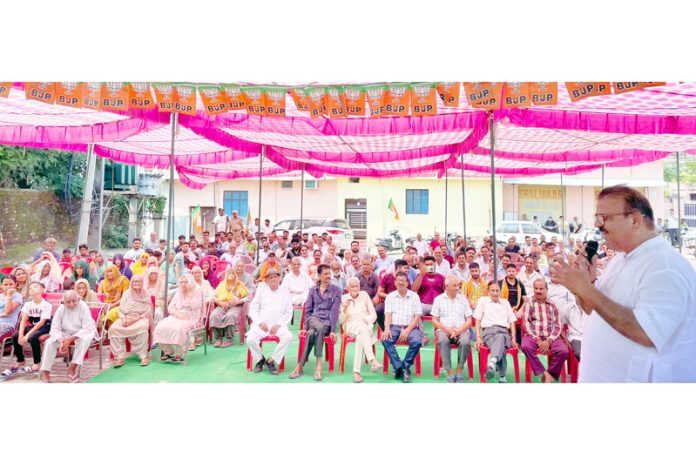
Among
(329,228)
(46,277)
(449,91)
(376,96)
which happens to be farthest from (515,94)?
(329,228)

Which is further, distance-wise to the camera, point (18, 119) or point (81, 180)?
point (81, 180)

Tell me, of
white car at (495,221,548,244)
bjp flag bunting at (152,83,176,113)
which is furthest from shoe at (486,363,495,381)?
white car at (495,221,548,244)

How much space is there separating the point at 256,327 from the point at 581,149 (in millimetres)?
6979

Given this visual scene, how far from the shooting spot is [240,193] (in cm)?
2159

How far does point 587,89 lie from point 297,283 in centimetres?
472

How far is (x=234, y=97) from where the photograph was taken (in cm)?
455

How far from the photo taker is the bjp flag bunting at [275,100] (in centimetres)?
455

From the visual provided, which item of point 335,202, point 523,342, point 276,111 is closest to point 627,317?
point 523,342

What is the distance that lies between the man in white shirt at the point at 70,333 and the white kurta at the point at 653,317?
4.44m

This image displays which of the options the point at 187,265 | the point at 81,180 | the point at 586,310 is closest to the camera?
the point at 586,310

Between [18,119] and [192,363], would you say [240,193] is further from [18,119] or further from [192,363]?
[192,363]

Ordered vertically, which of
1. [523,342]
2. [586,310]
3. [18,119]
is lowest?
[523,342]

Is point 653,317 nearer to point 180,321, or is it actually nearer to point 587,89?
point 587,89

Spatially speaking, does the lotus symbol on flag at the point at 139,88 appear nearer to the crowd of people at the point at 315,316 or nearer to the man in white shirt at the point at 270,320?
the crowd of people at the point at 315,316
